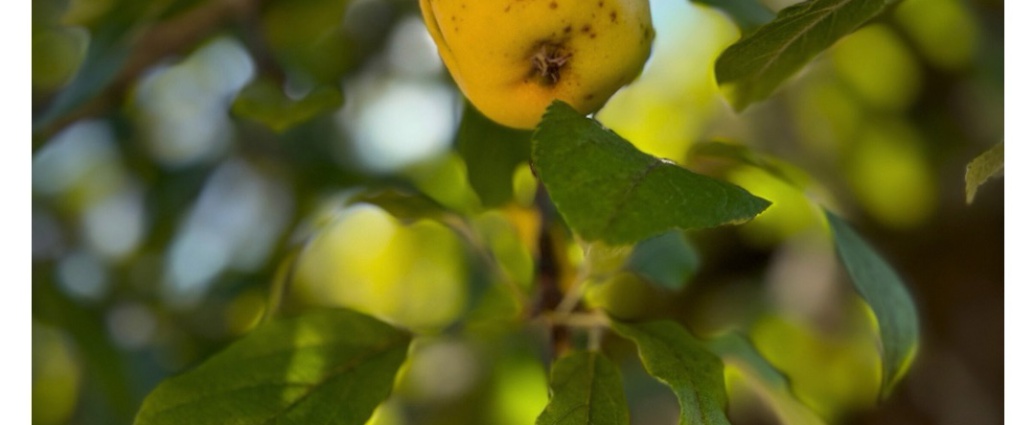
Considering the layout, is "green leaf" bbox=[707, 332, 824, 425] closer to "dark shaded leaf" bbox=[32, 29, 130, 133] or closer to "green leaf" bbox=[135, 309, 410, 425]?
"green leaf" bbox=[135, 309, 410, 425]

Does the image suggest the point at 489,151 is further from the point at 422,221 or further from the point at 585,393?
the point at 422,221

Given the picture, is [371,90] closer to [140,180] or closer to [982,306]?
[140,180]

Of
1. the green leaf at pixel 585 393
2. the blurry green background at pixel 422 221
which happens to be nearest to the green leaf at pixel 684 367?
the green leaf at pixel 585 393

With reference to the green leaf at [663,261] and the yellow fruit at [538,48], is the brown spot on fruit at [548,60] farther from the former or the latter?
the green leaf at [663,261]

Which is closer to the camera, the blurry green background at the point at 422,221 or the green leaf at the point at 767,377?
the green leaf at the point at 767,377

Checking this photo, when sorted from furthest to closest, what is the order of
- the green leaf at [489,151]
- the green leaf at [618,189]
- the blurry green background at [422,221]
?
the blurry green background at [422,221]
the green leaf at [489,151]
the green leaf at [618,189]

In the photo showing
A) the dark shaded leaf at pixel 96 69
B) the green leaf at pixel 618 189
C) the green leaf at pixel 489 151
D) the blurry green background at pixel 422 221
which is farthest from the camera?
the blurry green background at pixel 422 221

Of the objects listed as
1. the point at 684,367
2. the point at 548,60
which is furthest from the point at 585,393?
the point at 548,60

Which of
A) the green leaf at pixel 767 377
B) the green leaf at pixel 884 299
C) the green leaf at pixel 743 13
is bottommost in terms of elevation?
the green leaf at pixel 767 377
